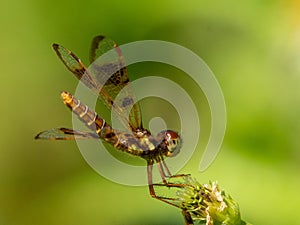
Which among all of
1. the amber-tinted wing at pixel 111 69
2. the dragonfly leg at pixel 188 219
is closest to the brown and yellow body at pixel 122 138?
the amber-tinted wing at pixel 111 69

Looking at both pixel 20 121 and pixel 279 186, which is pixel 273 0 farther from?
pixel 20 121

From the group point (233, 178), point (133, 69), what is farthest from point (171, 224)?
point (133, 69)

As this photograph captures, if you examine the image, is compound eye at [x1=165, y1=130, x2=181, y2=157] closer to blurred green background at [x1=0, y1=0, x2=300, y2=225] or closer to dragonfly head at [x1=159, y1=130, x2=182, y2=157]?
dragonfly head at [x1=159, y1=130, x2=182, y2=157]

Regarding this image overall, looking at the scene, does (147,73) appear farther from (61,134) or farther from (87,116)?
(61,134)

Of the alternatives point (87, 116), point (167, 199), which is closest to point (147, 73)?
point (87, 116)

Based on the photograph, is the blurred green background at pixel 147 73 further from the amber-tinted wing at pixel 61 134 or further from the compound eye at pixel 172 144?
the amber-tinted wing at pixel 61 134

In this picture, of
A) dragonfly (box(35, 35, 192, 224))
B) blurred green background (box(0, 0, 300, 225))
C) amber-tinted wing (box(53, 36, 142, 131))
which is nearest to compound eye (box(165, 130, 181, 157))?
dragonfly (box(35, 35, 192, 224))
